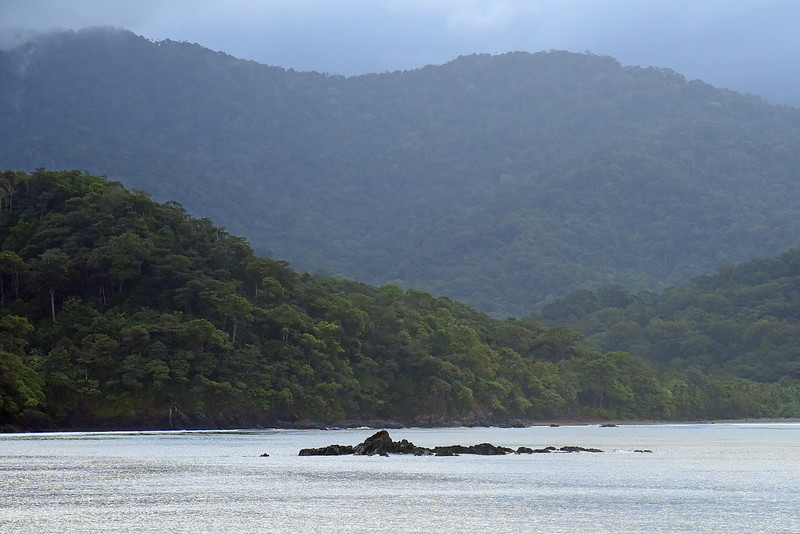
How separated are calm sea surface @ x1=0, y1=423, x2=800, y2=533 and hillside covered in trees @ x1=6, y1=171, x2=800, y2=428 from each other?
3249cm

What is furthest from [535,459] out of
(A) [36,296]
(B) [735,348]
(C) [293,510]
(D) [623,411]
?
(B) [735,348]

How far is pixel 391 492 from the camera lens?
40188 mm

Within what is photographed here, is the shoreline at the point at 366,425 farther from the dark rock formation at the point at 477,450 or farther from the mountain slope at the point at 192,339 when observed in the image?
the dark rock formation at the point at 477,450

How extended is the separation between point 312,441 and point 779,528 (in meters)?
57.3

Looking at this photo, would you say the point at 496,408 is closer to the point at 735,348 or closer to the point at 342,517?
the point at 735,348

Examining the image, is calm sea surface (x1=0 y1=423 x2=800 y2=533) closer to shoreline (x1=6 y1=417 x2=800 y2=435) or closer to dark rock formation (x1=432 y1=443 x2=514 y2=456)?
dark rock formation (x1=432 y1=443 x2=514 y2=456)

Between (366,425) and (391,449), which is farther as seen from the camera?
(366,425)

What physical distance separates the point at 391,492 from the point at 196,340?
67900 mm

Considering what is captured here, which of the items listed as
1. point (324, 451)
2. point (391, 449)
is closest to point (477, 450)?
point (391, 449)

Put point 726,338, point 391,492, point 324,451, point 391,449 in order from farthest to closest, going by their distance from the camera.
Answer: point 726,338
point 391,449
point 324,451
point 391,492

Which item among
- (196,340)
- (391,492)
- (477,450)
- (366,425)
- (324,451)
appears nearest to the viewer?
(391,492)

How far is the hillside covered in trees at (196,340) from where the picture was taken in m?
99.0

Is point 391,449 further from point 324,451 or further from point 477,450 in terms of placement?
point 477,450

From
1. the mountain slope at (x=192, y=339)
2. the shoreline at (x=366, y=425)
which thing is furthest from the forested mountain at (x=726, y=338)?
the mountain slope at (x=192, y=339)
